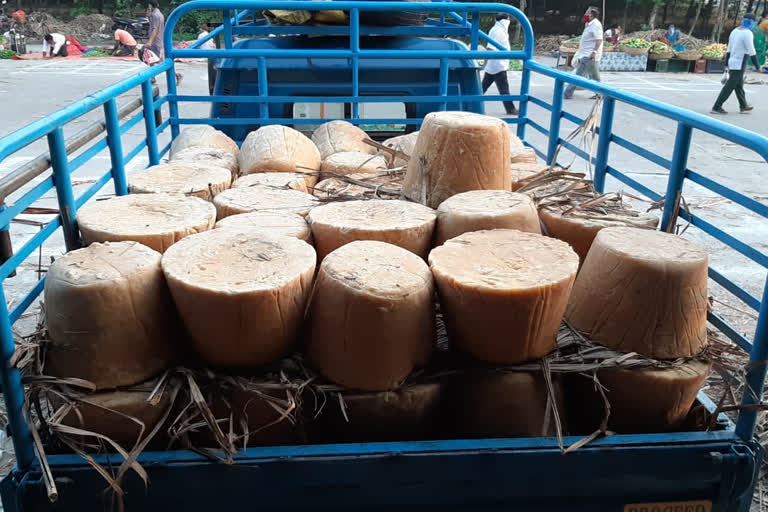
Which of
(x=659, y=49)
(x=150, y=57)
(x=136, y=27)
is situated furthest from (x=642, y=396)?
(x=136, y=27)

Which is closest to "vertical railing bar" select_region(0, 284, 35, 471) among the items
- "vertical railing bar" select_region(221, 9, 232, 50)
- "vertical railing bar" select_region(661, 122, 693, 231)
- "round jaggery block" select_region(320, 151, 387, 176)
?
"round jaggery block" select_region(320, 151, 387, 176)

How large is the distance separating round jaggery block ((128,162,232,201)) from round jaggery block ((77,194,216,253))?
0.24 m

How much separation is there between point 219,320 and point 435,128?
1.11 metres

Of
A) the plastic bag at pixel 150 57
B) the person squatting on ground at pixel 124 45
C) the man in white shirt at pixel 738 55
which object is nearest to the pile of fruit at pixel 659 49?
the man in white shirt at pixel 738 55

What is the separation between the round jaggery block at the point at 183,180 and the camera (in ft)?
8.32

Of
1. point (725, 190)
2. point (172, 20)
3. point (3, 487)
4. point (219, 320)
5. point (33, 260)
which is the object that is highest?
point (172, 20)

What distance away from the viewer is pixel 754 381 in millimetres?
1675

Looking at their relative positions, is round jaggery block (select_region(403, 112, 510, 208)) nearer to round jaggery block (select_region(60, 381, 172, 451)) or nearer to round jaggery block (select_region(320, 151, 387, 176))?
round jaggery block (select_region(320, 151, 387, 176))

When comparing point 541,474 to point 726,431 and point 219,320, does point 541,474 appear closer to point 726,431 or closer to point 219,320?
point 726,431

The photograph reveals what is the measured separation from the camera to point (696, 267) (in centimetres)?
175

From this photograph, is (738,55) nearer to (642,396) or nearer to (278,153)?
(278,153)

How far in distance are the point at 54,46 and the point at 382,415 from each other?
79.8 ft

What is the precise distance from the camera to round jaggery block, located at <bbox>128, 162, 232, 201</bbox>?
8.32ft

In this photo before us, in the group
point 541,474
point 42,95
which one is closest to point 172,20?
point 541,474
